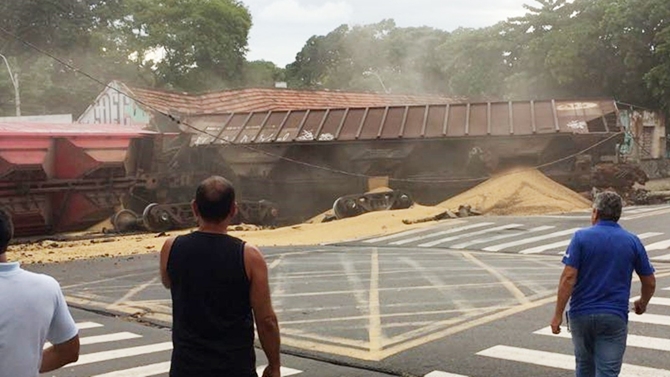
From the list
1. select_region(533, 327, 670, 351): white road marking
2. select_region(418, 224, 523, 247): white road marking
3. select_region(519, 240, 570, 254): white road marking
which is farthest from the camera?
select_region(418, 224, 523, 247): white road marking

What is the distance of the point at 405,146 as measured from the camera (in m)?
21.8

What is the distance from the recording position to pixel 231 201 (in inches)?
145

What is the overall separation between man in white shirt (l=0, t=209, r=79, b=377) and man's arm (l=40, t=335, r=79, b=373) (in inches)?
0.8

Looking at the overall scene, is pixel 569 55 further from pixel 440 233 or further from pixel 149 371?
pixel 149 371

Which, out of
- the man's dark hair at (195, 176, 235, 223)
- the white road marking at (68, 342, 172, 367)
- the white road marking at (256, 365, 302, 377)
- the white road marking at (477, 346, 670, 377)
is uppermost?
the man's dark hair at (195, 176, 235, 223)

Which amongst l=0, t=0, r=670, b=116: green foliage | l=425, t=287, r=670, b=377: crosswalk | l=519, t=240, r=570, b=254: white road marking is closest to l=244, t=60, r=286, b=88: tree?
l=0, t=0, r=670, b=116: green foliage

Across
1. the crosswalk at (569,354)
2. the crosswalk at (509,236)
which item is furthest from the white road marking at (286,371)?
the crosswalk at (509,236)

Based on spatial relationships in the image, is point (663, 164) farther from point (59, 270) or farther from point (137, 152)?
point (59, 270)

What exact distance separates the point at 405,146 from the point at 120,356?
15.6m

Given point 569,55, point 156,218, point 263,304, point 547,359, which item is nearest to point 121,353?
point 547,359

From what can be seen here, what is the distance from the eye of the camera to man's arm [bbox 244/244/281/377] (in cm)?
353

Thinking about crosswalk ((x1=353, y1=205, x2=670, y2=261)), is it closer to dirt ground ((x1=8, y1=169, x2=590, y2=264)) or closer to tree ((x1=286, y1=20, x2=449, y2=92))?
dirt ground ((x1=8, y1=169, x2=590, y2=264))

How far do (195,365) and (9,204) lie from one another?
598 inches

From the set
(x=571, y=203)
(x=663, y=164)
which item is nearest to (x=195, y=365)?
(x=571, y=203)
